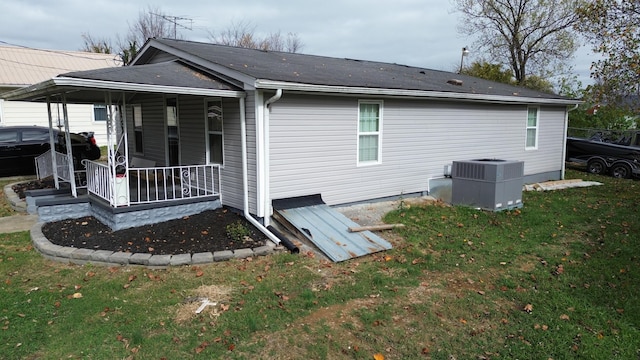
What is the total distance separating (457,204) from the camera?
956 cm

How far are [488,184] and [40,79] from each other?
20.2 meters

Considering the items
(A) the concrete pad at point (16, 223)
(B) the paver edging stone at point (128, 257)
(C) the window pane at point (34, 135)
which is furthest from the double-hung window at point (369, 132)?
(C) the window pane at point (34, 135)

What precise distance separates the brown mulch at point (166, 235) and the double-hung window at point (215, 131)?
125 centimetres

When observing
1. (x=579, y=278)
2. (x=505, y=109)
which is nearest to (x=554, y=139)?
(x=505, y=109)

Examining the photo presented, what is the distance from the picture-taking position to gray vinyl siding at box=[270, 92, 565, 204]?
745cm

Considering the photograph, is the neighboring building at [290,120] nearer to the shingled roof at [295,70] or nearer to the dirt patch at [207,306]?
the shingled roof at [295,70]

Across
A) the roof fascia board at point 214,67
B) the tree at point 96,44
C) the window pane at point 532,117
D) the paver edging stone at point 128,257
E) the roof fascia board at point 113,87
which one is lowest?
the paver edging stone at point 128,257

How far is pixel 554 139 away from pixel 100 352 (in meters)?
13.6

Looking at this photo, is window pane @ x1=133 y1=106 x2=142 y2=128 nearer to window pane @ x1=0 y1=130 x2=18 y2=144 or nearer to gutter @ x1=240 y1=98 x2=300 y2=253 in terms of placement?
window pane @ x1=0 y1=130 x2=18 y2=144

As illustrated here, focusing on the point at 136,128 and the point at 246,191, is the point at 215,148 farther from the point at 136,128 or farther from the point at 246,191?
the point at 136,128

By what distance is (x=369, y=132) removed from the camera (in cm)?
870

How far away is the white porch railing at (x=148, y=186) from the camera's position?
6754 millimetres

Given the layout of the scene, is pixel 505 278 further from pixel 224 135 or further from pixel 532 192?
pixel 532 192

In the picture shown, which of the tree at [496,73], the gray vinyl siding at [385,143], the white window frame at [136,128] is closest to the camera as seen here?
the gray vinyl siding at [385,143]
